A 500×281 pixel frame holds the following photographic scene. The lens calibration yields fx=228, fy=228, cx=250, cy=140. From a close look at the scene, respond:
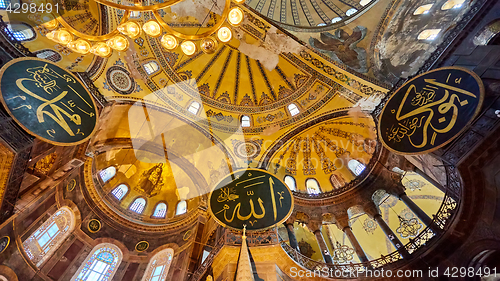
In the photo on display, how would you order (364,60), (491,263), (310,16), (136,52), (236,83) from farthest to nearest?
(310,16) < (236,83) < (136,52) < (364,60) < (491,263)

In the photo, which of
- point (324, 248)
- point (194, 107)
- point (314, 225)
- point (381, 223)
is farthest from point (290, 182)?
point (194, 107)

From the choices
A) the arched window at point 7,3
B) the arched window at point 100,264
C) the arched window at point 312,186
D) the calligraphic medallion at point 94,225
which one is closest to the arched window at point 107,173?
the calligraphic medallion at point 94,225

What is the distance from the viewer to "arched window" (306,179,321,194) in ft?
31.8

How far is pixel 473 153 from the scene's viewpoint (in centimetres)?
461

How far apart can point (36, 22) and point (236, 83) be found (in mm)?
6971

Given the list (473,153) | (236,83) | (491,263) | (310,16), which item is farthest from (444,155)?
(310,16)

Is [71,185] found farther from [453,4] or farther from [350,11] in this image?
[453,4]

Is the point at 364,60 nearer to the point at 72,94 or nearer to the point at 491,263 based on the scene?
the point at 491,263

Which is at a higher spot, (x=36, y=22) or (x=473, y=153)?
(x=36, y=22)

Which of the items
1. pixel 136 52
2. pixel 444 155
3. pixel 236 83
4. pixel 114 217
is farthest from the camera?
pixel 236 83

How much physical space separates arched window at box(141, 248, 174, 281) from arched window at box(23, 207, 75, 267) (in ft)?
10.8

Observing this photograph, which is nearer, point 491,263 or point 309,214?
point 491,263

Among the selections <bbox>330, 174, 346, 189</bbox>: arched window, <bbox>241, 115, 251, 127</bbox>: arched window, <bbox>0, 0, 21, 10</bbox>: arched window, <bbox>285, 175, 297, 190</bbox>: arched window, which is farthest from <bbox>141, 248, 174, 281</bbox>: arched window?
<bbox>0, 0, 21, 10</bbox>: arched window

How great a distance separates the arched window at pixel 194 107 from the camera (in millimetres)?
10117
